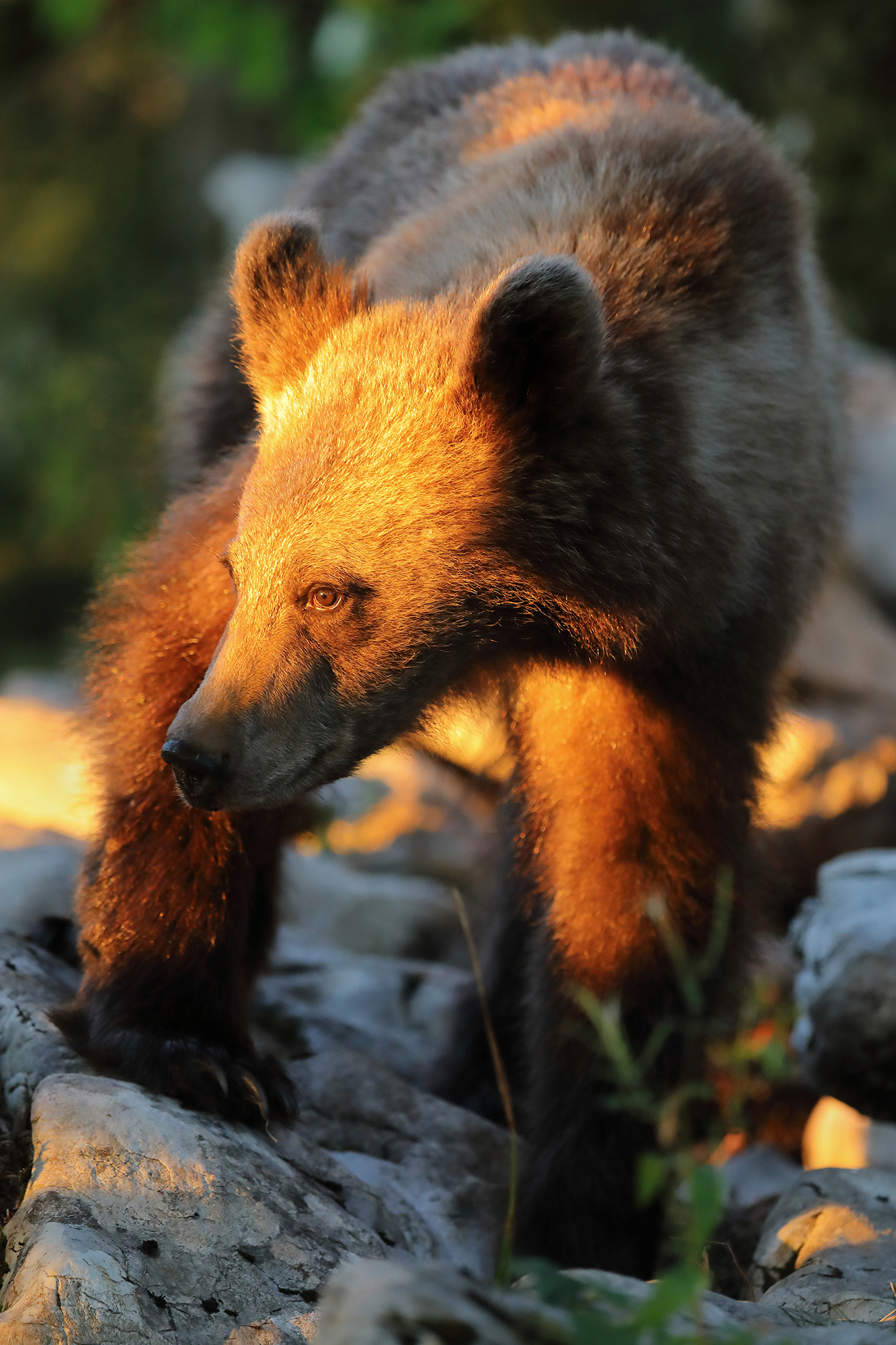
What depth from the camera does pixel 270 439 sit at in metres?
3.14

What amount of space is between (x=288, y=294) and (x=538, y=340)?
0.72 meters

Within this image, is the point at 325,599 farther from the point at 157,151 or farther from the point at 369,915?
the point at 157,151

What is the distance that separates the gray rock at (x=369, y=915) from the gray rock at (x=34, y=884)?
1.27 m

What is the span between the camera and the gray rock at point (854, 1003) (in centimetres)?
376

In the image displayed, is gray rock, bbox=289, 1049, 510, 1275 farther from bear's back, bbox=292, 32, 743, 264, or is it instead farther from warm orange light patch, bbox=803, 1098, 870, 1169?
bear's back, bbox=292, 32, 743, 264

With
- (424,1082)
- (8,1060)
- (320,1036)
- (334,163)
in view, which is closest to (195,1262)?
(8,1060)

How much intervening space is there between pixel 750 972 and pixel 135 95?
1173cm

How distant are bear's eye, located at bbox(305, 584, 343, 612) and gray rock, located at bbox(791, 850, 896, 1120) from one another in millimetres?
1814

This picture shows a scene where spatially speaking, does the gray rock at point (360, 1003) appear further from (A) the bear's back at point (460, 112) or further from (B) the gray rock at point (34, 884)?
(A) the bear's back at point (460, 112)

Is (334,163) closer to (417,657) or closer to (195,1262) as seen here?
(417,657)

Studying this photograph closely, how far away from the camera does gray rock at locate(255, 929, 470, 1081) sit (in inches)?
172

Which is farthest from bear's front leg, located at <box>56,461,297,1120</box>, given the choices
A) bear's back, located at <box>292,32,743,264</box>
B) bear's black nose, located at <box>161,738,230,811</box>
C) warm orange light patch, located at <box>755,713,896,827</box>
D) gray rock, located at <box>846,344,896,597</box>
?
gray rock, located at <box>846,344,896,597</box>

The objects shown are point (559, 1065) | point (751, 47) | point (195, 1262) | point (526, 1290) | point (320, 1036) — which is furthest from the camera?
point (751, 47)

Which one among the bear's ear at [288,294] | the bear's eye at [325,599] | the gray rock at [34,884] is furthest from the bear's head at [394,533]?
the gray rock at [34,884]
